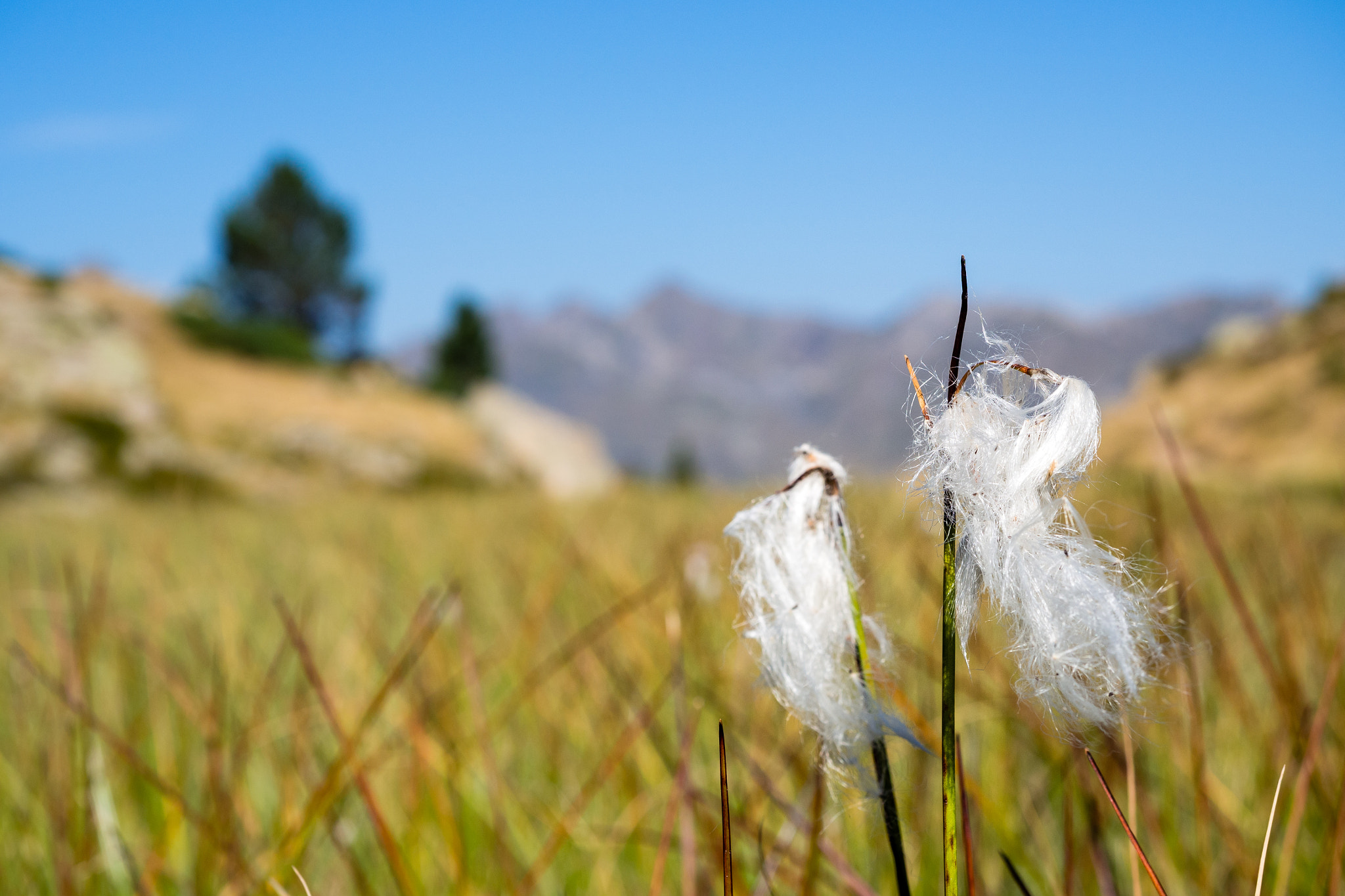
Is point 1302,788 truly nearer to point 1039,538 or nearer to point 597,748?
point 1039,538

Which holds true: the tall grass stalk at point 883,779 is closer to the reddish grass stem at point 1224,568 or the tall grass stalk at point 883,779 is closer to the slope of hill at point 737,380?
the reddish grass stem at point 1224,568

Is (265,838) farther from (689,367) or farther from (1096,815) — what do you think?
(689,367)

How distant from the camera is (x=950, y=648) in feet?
0.79

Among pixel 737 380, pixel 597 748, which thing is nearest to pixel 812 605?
pixel 597 748

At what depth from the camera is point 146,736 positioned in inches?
54.7

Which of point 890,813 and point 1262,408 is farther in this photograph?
point 1262,408

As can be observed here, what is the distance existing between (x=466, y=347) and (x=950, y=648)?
3270 centimetres

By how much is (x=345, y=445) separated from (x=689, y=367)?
18624cm

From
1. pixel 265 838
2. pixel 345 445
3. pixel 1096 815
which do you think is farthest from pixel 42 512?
pixel 1096 815

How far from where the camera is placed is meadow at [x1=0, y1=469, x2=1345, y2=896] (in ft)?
2.39

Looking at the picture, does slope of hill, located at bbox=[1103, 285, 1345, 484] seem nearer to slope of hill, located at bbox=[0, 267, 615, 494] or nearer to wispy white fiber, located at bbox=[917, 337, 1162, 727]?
slope of hill, located at bbox=[0, 267, 615, 494]

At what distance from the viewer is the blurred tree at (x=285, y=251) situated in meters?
28.0

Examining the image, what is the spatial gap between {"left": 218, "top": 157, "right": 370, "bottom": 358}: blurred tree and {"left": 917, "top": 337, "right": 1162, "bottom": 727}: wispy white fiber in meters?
29.8

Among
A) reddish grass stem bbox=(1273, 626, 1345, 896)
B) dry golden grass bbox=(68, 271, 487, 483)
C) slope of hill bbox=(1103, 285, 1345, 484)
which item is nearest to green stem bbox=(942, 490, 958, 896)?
reddish grass stem bbox=(1273, 626, 1345, 896)
